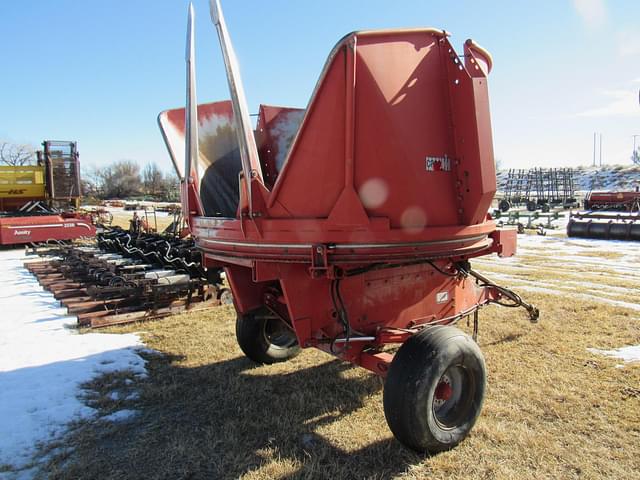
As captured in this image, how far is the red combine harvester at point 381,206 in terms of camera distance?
2.76 metres

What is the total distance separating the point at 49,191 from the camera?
16516mm

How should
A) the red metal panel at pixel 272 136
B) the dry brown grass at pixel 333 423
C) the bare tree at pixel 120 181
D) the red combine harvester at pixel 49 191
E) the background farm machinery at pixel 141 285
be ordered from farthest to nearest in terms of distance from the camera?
the bare tree at pixel 120 181
the red combine harvester at pixel 49 191
the background farm machinery at pixel 141 285
the red metal panel at pixel 272 136
the dry brown grass at pixel 333 423

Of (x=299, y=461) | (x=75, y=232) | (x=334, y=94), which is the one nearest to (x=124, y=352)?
(x=299, y=461)

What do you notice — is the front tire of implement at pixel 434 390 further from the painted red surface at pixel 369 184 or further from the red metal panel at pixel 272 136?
the red metal panel at pixel 272 136

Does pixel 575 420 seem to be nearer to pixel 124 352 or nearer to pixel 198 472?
pixel 198 472

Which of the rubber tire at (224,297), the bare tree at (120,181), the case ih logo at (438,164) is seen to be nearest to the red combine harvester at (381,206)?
the case ih logo at (438,164)

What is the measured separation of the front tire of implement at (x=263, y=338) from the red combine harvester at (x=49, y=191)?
41.2 ft

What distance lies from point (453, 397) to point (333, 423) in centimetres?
94

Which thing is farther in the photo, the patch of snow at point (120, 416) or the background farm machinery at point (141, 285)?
the background farm machinery at point (141, 285)

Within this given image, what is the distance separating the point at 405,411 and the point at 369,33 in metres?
2.31

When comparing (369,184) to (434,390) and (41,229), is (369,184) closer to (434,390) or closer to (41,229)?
(434,390)

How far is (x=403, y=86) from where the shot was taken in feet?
9.30

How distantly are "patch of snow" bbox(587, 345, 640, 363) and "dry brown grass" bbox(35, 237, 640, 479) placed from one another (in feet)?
0.44

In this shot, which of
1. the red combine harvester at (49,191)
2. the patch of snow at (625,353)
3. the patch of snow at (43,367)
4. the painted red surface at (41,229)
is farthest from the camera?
the red combine harvester at (49,191)
